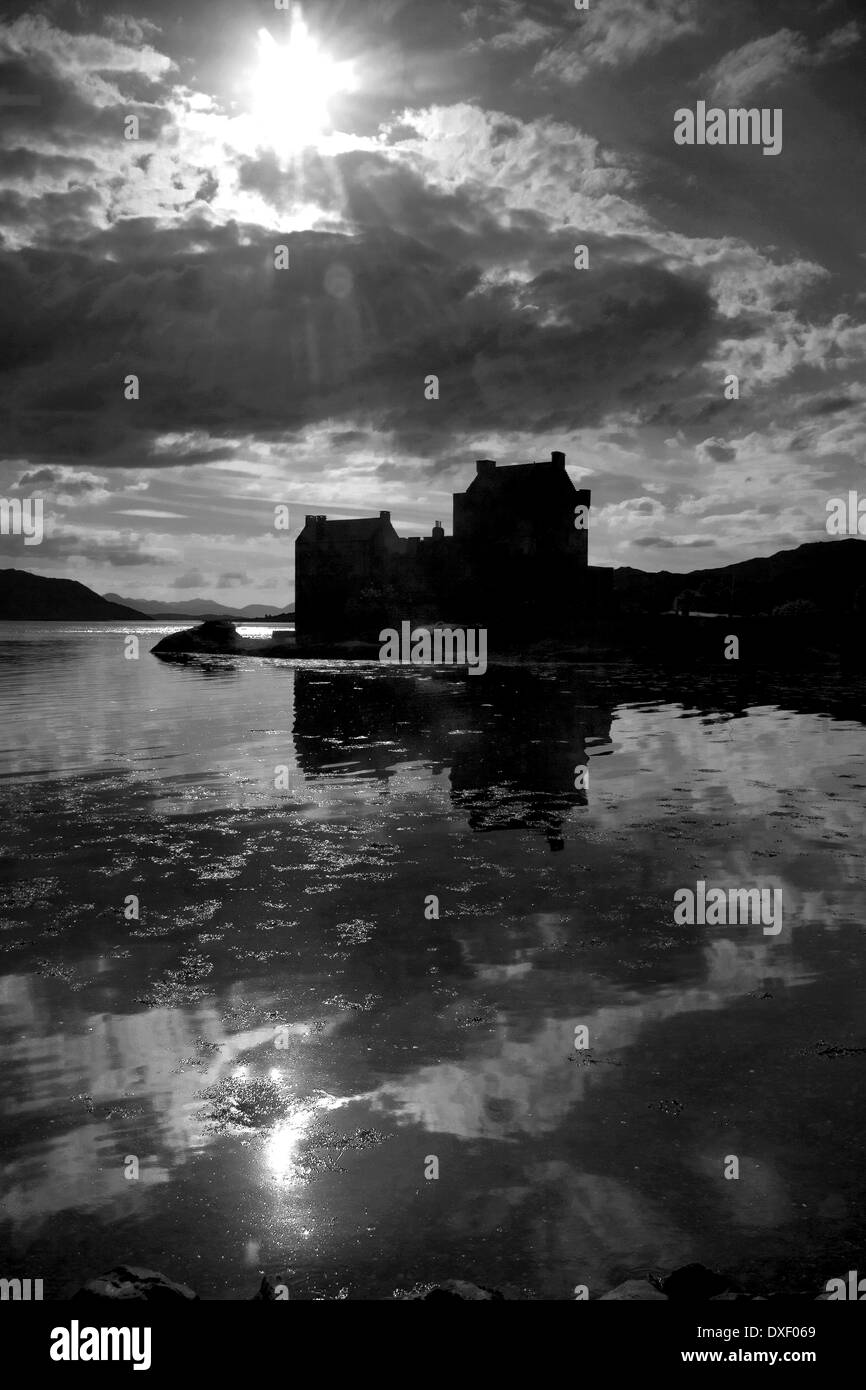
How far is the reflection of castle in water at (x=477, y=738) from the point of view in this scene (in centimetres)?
1297

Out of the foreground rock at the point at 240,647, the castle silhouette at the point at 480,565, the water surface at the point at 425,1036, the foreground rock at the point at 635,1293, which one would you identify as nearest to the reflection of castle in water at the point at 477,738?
the water surface at the point at 425,1036

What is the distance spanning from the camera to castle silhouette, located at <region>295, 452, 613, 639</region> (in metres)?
67.9

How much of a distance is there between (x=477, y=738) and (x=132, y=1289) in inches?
645

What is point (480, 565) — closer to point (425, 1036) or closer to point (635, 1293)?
point (425, 1036)

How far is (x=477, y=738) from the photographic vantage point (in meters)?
19.5

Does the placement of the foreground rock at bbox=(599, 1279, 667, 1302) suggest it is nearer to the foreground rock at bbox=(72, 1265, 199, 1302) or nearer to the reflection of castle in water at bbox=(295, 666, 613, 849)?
the foreground rock at bbox=(72, 1265, 199, 1302)

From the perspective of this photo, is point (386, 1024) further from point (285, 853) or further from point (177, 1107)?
point (285, 853)

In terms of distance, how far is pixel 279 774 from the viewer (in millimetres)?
14977

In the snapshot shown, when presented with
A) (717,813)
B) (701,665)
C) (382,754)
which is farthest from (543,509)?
(717,813)

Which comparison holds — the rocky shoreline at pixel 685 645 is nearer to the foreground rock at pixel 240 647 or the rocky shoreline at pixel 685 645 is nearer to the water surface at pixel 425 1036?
the foreground rock at pixel 240 647

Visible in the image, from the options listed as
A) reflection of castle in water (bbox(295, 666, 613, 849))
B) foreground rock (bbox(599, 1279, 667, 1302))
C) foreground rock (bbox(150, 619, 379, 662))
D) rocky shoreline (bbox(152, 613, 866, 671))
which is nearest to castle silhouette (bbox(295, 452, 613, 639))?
rocky shoreline (bbox(152, 613, 866, 671))

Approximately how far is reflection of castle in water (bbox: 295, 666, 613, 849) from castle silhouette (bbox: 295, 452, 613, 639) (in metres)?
33.7

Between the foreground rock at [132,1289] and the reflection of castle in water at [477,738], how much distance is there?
761 cm

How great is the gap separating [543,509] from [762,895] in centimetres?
6179
